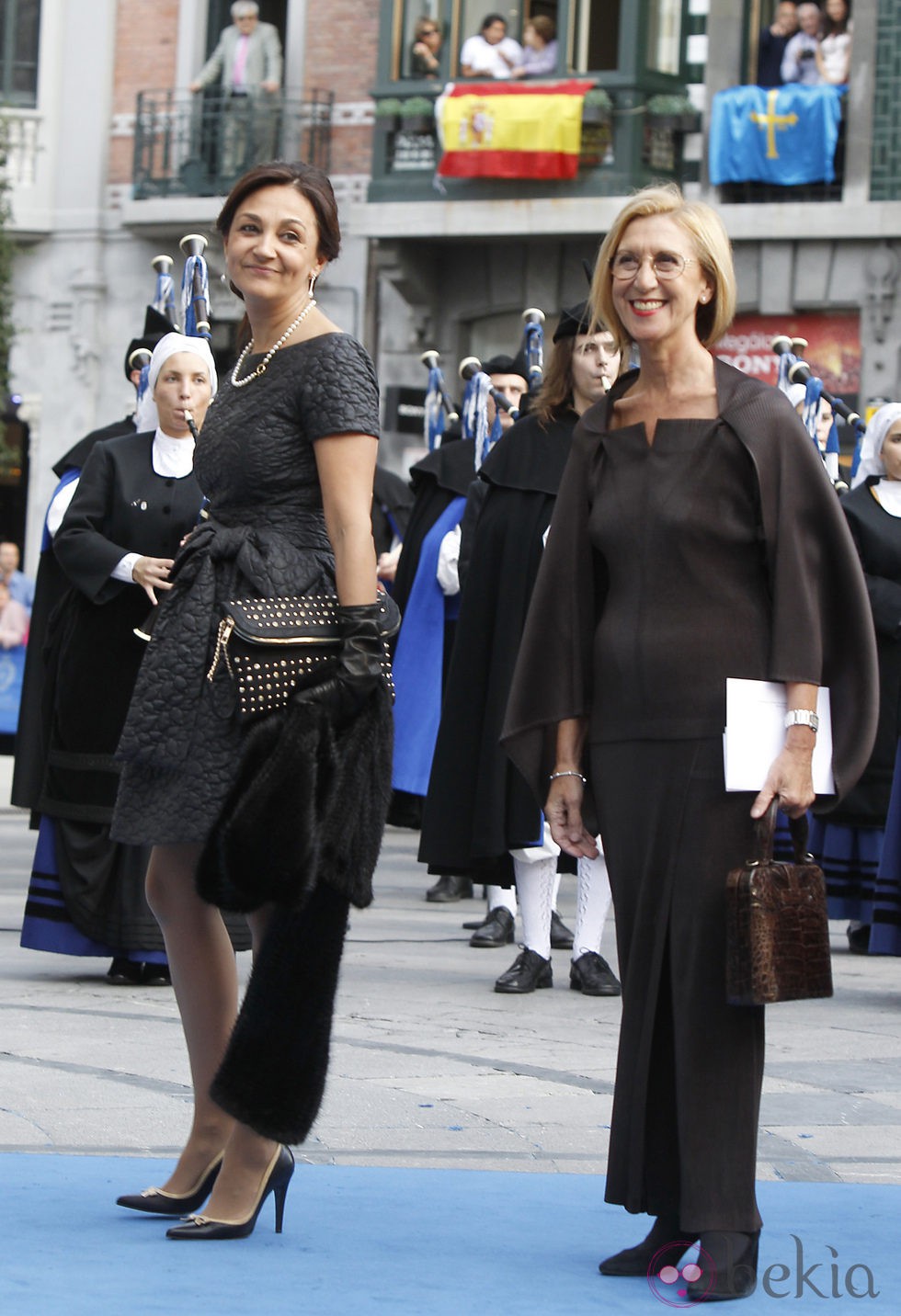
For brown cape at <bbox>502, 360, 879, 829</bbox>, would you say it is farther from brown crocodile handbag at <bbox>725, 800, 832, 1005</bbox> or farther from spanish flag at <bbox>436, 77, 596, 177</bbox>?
spanish flag at <bbox>436, 77, 596, 177</bbox>

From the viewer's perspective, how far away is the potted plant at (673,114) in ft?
82.9

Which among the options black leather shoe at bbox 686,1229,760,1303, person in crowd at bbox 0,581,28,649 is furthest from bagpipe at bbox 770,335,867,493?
person in crowd at bbox 0,581,28,649

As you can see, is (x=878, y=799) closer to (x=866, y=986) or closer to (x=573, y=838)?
(x=866, y=986)

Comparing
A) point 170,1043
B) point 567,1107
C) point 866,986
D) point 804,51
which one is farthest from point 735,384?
point 804,51

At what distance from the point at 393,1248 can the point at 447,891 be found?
7227mm

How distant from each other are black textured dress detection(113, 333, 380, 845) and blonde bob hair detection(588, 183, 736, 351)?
1.59 ft

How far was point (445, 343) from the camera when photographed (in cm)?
2675

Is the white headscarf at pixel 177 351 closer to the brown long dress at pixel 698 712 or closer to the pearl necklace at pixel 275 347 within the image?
the pearl necklace at pixel 275 347

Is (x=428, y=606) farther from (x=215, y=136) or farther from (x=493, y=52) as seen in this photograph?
(x=215, y=136)

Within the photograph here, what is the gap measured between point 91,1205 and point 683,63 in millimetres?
21921

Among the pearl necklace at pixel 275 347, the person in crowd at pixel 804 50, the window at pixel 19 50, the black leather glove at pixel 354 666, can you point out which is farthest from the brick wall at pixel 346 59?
the black leather glove at pixel 354 666

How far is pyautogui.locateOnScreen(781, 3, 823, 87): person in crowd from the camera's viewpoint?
2431 cm

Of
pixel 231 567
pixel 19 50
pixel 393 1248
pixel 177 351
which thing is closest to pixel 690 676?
pixel 231 567

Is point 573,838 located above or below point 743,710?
below
